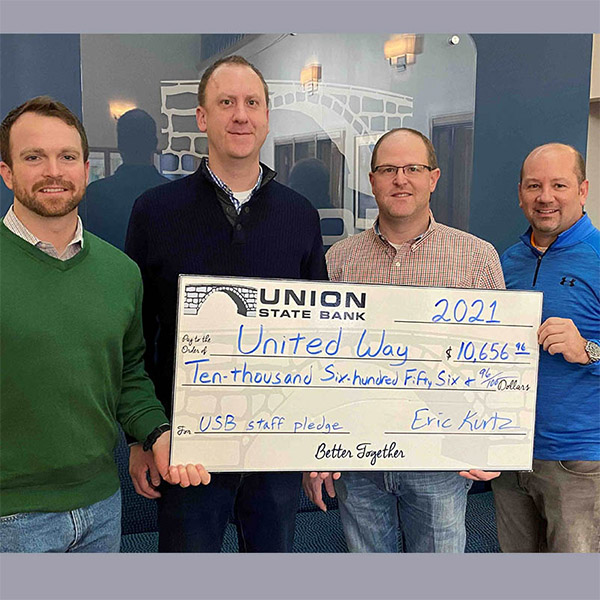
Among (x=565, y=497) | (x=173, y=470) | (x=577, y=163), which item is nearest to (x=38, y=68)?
(x=173, y=470)

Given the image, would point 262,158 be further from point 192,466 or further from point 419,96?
point 192,466

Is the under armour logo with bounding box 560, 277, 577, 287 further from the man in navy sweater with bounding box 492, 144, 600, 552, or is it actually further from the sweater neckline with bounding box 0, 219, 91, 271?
the sweater neckline with bounding box 0, 219, 91, 271

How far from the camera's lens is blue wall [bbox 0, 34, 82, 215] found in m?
1.37

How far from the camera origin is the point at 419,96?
152cm

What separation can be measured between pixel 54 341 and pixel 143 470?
390 mm

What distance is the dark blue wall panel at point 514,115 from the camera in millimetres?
1553

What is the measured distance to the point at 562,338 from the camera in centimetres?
133

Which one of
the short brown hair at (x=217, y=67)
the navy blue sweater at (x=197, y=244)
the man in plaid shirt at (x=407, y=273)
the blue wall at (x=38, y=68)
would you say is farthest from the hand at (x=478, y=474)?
the blue wall at (x=38, y=68)

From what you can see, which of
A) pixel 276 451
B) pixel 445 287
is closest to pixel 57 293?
pixel 276 451

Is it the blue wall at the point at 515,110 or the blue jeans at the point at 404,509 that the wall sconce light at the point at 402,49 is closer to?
the blue wall at the point at 515,110

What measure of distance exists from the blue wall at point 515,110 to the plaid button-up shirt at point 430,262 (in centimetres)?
21

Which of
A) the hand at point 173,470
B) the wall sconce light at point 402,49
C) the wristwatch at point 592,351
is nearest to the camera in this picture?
the hand at point 173,470

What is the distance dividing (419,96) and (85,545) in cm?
133

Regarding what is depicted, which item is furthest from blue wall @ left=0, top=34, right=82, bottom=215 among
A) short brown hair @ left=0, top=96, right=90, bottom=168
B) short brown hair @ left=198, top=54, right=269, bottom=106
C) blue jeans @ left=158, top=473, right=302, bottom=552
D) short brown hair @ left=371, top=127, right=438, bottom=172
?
blue jeans @ left=158, top=473, right=302, bottom=552
